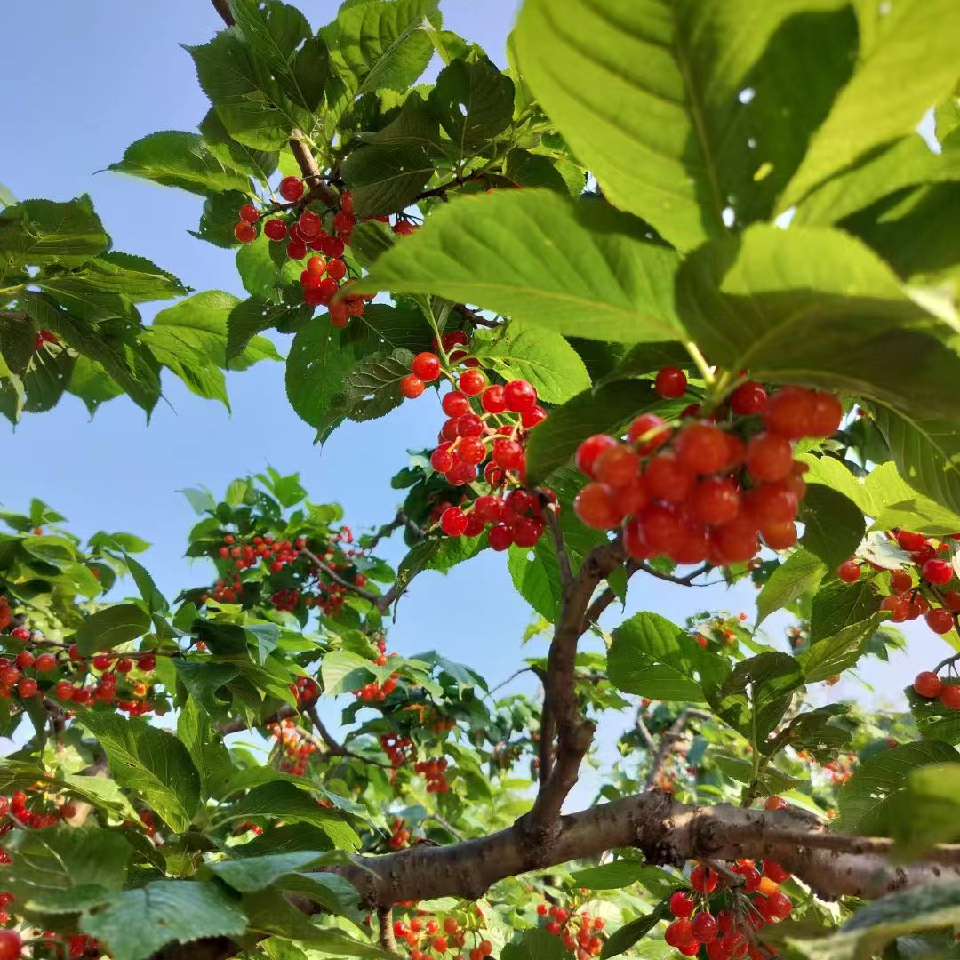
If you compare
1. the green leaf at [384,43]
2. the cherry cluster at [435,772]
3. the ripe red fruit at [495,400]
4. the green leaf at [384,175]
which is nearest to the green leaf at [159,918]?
the ripe red fruit at [495,400]

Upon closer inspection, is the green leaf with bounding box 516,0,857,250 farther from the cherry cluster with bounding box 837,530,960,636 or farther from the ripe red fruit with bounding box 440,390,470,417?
the cherry cluster with bounding box 837,530,960,636

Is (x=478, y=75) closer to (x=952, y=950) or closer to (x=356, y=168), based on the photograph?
(x=356, y=168)

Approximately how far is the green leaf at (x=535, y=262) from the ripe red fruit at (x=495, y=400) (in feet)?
2.06

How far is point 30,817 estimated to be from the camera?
3.05m

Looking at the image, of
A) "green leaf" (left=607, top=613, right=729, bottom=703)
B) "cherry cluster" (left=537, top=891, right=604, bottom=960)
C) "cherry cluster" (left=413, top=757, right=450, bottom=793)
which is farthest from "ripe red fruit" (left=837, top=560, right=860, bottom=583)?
"cherry cluster" (left=413, top=757, right=450, bottom=793)

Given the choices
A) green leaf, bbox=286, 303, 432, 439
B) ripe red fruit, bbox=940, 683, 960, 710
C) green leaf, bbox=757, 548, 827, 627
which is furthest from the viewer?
green leaf, bbox=286, 303, 432, 439

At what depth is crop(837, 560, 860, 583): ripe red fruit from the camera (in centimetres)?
213

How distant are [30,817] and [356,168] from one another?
9.48ft

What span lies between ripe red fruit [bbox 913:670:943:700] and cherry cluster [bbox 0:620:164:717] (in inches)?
110

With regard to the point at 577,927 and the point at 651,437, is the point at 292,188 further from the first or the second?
the point at 577,927

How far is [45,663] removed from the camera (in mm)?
3490

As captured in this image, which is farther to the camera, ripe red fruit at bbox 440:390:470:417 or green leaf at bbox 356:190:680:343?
ripe red fruit at bbox 440:390:470:417

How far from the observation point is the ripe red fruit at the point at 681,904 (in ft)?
6.70

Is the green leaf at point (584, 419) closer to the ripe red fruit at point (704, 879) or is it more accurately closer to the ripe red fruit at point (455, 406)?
the ripe red fruit at point (455, 406)
